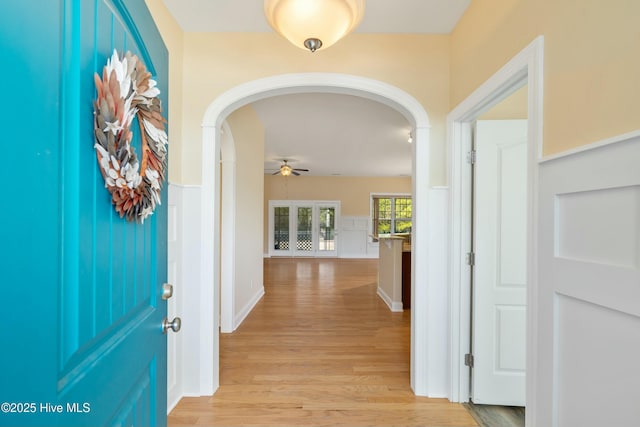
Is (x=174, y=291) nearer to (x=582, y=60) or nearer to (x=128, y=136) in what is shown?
(x=128, y=136)

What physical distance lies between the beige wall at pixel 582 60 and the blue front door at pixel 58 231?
1.44 m

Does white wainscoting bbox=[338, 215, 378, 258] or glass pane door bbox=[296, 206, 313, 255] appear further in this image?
glass pane door bbox=[296, 206, 313, 255]

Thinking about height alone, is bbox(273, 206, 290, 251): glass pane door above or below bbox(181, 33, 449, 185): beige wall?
below

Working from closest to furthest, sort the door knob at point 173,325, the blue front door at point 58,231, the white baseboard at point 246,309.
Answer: the blue front door at point 58,231
the door knob at point 173,325
the white baseboard at point 246,309

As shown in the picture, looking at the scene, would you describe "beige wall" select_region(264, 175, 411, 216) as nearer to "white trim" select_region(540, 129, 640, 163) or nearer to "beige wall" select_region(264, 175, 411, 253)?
"beige wall" select_region(264, 175, 411, 253)

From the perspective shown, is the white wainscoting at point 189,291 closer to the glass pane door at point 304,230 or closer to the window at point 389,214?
the glass pane door at point 304,230

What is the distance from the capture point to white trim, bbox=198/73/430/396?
2.23 m

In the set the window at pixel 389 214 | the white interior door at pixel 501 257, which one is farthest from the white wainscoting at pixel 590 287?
the window at pixel 389 214

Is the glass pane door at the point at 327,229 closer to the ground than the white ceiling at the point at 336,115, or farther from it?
closer to the ground

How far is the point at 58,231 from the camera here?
2.02ft

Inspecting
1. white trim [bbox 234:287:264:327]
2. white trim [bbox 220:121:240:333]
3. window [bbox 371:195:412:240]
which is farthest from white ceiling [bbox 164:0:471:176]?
white trim [bbox 234:287:264:327]

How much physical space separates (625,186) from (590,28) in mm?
562

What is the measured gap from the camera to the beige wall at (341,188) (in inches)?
407

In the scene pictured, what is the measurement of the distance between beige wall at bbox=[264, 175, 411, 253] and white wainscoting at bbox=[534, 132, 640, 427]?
360 inches
